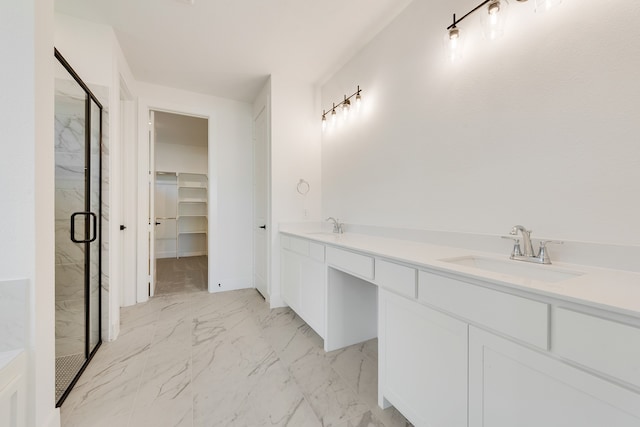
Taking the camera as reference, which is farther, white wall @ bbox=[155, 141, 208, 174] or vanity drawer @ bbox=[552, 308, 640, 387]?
white wall @ bbox=[155, 141, 208, 174]

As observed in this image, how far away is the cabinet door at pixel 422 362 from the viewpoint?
1.03 m

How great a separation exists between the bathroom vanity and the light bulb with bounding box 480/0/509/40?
1185mm

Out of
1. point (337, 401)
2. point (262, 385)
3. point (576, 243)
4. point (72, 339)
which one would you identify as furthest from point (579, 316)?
point (72, 339)

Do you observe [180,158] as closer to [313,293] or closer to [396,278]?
[313,293]

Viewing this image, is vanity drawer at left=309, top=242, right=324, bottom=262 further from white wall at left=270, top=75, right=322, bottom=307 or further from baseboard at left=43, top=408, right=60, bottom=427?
baseboard at left=43, top=408, right=60, bottom=427

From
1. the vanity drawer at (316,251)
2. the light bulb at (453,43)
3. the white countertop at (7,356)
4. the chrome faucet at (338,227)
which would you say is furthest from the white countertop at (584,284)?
the white countertop at (7,356)

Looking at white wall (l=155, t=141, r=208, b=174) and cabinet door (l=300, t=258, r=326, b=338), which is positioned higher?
white wall (l=155, t=141, r=208, b=174)

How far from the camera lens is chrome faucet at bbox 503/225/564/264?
1150 mm

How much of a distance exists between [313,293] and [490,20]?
2127 millimetres

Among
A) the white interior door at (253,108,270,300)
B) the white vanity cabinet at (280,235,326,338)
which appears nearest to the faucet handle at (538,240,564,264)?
the white vanity cabinet at (280,235,326,338)

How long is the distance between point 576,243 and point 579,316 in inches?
22.9

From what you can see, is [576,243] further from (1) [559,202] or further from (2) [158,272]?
(2) [158,272]

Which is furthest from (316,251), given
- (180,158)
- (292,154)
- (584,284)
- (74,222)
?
(180,158)

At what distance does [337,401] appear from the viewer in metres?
1.50
